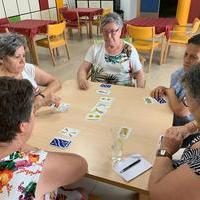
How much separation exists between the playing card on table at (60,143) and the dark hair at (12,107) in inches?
17.9

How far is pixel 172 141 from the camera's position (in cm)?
126

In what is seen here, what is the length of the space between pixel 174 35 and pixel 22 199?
4755mm

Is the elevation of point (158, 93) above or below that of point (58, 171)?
below

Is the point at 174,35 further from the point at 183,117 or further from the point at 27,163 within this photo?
the point at 27,163

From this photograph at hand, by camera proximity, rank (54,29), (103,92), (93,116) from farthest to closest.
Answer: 1. (54,29)
2. (103,92)
3. (93,116)

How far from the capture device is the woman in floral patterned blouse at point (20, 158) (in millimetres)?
863

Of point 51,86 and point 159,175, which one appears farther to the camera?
point 51,86

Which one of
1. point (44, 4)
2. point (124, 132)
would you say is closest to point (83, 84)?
point (124, 132)

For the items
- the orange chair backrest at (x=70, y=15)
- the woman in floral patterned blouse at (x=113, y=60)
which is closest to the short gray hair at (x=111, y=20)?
the woman in floral patterned blouse at (x=113, y=60)

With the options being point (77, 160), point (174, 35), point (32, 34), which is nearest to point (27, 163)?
point (77, 160)

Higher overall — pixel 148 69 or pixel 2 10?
pixel 2 10

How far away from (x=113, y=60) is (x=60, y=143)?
1200 mm

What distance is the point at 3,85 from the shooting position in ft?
3.10

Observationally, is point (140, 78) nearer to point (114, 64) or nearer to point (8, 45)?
point (114, 64)
